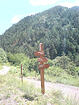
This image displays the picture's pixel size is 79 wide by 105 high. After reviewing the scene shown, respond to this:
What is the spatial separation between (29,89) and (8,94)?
709 mm

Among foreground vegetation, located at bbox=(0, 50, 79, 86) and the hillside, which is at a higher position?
the hillside

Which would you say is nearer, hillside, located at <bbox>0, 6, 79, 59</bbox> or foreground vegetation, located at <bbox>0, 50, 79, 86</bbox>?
foreground vegetation, located at <bbox>0, 50, 79, 86</bbox>

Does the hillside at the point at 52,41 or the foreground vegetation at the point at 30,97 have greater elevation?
the hillside at the point at 52,41

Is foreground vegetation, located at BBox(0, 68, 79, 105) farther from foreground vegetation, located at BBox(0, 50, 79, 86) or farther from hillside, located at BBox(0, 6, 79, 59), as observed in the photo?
hillside, located at BBox(0, 6, 79, 59)

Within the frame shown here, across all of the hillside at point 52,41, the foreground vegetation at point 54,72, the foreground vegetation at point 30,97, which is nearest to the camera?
the foreground vegetation at point 30,97

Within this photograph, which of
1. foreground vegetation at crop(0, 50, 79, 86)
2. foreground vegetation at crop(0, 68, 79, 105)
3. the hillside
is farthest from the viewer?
the hillside

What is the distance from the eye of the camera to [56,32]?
76312 mm

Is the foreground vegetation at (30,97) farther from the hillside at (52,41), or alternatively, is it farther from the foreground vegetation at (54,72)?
the hillside at (52,41)

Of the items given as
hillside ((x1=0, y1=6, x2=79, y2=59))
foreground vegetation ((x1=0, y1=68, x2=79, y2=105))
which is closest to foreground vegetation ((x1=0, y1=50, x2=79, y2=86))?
foreground vegetation ((x1=0, y1=68, x2=79, y2=105))

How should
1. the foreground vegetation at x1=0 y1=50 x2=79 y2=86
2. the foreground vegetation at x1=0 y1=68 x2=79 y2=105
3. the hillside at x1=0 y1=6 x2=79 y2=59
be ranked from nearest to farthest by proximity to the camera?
the foreground vegetation at x1=0 y1=68 x2=79 y2=105, the foreground vegetation at x1=0 y1=50 x2=79 y2=86, the hillside at x1=0 y1=6 x2=79 y2=59

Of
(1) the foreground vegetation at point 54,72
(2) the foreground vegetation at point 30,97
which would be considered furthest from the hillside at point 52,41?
(2) the foreground vegetation at point 30,97

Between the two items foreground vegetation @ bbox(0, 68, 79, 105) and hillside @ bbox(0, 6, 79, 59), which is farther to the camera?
hillside @ bbox(0, 6, 79, 59)

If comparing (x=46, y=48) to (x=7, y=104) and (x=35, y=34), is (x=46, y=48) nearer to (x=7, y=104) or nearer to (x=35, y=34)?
(x=35, y=34)

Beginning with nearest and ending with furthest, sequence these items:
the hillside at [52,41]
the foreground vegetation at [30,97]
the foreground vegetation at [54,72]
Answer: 1. the foreground vegetation at [30,97]
2. the foreground vegetation at [54,72]
3. the hillside at [52,41]
